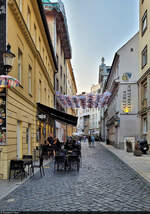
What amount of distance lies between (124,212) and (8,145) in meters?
5.76

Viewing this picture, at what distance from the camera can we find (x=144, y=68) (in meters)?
24.7

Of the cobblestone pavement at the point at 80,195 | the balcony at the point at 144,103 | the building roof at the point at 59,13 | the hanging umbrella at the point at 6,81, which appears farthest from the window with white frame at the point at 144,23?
the hanging umbrella at the point at 6,81

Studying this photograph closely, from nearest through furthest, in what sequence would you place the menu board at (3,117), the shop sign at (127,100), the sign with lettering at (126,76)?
the menu board at (3,117)
the shop sign at (127,100)
the sign with lettering at (126,76)

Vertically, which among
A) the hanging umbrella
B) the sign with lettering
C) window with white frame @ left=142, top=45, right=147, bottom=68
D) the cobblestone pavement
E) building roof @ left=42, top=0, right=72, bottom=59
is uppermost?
building roof @ left=42, top=0, right=72, bottom=59

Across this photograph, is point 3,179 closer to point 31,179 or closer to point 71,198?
point 31,179

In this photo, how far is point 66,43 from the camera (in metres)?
43.3

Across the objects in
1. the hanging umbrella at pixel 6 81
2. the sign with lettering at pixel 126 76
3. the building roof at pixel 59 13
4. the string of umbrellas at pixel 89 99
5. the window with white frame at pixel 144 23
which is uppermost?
the building roof at pixel 59 13

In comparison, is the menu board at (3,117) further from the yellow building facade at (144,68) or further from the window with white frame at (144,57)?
the window with white frame at (144,57)

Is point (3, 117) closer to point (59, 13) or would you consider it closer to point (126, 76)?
point (126, 76)

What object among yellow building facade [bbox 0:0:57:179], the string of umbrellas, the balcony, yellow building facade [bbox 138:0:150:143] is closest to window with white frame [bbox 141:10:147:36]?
yellow building facade [bbox 138:0:150:143]

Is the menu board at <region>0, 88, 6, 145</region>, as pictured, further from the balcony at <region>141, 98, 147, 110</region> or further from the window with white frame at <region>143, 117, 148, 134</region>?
the window with white frame at <region>143, 117, 148, 134</region>

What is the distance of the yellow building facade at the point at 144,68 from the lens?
2309cm

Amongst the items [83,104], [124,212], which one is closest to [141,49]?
[83,104]

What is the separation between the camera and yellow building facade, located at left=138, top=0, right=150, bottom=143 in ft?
75.8
